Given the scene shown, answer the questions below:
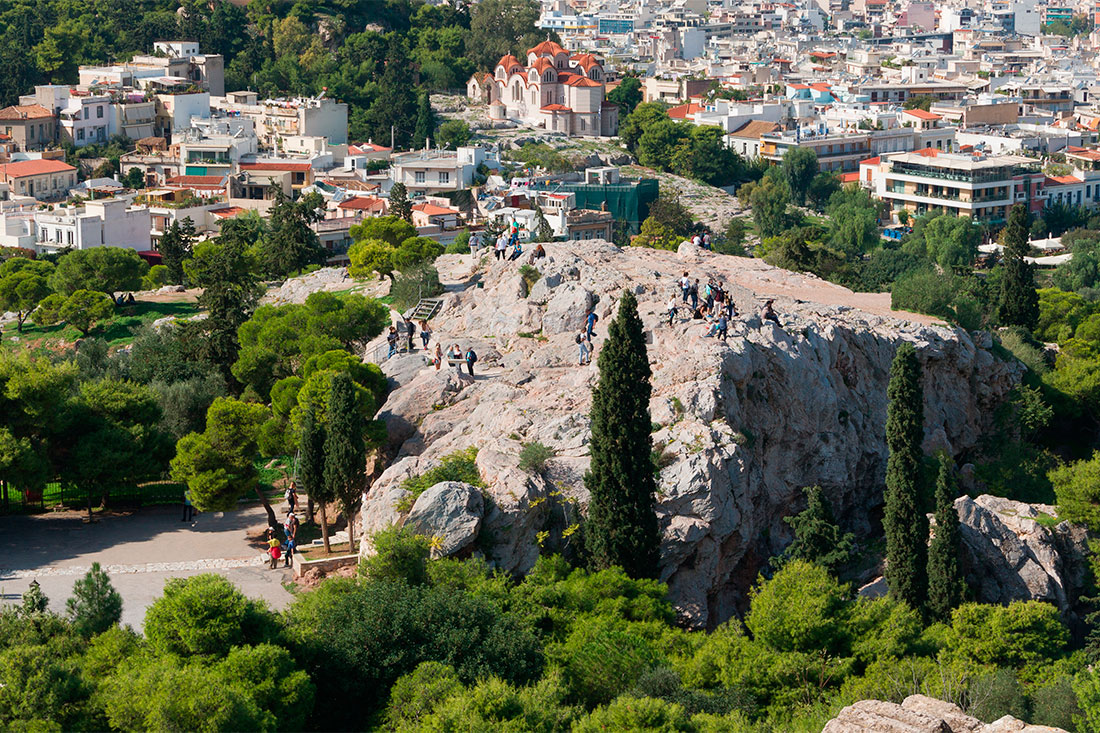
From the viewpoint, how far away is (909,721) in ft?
54.8

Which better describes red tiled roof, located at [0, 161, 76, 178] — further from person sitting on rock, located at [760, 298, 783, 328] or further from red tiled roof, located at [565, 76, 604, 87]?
person sitting on rock, located at [760, 298, 783, 328]

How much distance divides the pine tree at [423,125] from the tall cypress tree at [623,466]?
2488 inches

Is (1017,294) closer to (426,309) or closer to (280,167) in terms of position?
(426,309)

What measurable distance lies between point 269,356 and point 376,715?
43.3 ft

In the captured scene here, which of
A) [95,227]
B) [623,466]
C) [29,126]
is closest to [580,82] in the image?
[29,126]

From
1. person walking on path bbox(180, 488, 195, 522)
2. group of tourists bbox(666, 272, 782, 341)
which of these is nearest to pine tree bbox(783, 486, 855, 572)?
group of tourists bbox(666, 272, 782, 341)

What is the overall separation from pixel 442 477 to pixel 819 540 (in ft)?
21.1

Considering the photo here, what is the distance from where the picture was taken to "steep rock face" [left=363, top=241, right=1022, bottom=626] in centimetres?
2475

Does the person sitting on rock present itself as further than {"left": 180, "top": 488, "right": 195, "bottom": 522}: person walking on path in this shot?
Yes

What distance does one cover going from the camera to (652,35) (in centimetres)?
15900

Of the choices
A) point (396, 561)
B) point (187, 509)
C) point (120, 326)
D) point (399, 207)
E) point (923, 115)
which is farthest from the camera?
point (923, 115)

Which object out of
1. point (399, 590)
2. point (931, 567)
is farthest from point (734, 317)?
point (399, 590)

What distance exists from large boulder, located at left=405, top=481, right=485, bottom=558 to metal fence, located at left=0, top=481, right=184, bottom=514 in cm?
665

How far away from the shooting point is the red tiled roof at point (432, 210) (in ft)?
207
